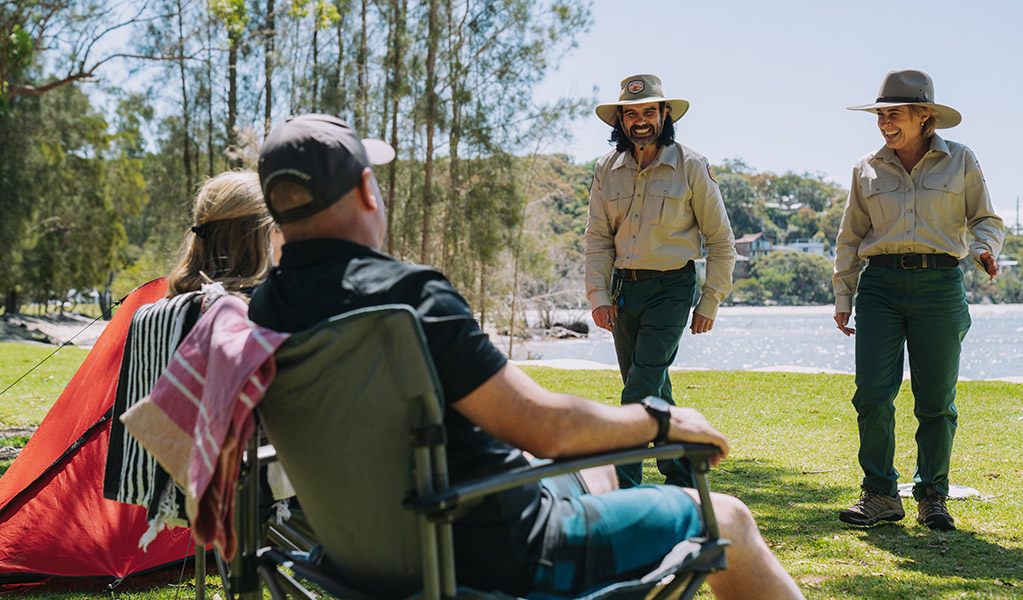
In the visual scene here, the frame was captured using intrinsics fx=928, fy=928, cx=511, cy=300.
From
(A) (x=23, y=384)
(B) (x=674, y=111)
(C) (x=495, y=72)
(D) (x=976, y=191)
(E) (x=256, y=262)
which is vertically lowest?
(A) (x=23, y=384)

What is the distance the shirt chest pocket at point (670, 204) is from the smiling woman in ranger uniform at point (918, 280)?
755mm

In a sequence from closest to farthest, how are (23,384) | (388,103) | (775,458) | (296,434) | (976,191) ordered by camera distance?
(296,434)
(976,191)
(775,458)
(23,384)
(388,103)

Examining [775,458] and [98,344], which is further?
[775,458]

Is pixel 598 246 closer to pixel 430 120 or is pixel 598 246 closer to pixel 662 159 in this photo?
pixel 662 159

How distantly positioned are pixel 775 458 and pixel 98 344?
394 centimetres

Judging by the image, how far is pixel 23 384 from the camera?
9.67 m

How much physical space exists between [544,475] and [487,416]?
0.15m

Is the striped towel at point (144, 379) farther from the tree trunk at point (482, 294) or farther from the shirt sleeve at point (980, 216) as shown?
the tree trunk at point (482, 294)

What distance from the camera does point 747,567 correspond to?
1.77m

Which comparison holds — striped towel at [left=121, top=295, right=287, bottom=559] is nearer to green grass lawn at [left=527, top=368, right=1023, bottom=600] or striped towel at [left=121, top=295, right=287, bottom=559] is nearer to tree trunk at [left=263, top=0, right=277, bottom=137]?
green grass lawn at [left=527, top=368, right=1023, bottom=600]

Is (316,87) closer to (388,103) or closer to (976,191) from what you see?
(388,103)

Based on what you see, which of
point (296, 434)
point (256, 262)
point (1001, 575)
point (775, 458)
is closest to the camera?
point (296, 434)

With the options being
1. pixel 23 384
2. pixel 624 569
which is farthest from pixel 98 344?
pixel 23 384

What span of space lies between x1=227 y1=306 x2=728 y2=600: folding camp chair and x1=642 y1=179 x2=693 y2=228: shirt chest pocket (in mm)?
2430
